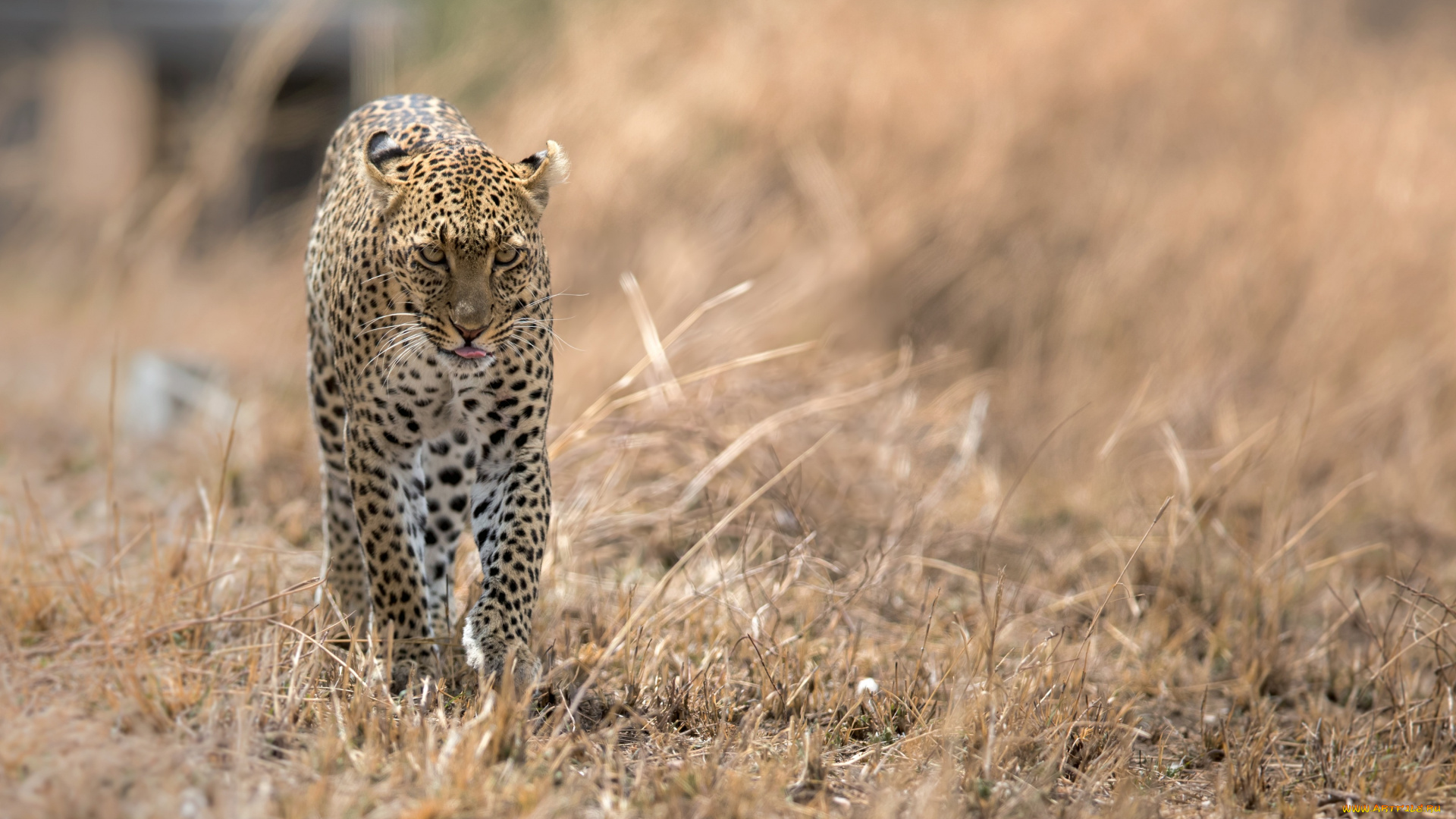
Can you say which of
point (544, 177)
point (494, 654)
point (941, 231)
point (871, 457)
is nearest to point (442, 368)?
point (544, 177)

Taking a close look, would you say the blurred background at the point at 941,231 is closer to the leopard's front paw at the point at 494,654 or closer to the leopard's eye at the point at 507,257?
the leopard's eye at the point at 507,257

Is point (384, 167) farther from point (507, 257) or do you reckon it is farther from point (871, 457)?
point (871, 457)

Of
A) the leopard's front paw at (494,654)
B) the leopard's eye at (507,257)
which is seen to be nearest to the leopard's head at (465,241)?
the leopard's eye at (507,257)

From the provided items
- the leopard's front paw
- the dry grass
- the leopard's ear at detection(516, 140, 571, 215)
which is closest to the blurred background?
the dry grass

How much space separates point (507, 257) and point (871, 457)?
123 inches

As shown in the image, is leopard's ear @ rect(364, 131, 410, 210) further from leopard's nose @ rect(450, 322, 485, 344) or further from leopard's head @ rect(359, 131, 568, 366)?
leopard's nose @ rect(450, 322, 485, 344)

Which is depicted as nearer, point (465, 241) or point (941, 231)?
point (465, 241)

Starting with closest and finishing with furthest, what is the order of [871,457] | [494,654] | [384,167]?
[494,654] → [384,167] → [871,457]

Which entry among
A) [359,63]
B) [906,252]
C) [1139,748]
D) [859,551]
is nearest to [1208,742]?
[1139,748]

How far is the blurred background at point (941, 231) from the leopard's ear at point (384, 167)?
239 centimetres

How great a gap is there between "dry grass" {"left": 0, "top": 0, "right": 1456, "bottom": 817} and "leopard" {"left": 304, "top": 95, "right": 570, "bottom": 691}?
0.76 ft

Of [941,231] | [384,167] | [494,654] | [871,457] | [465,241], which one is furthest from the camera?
[941,231]

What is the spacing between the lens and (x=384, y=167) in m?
3.91

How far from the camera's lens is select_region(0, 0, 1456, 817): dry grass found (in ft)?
11.5
